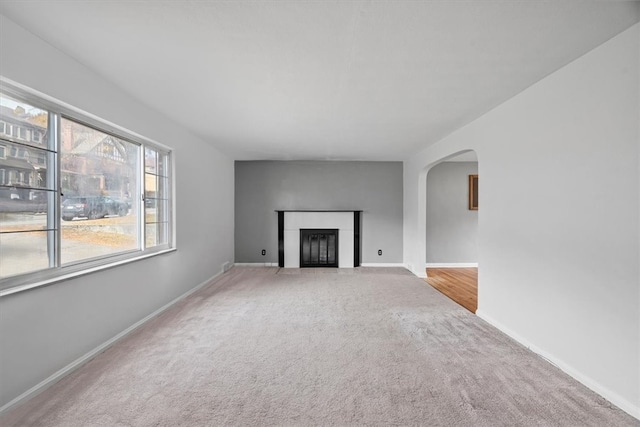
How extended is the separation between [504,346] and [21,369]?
367 cm

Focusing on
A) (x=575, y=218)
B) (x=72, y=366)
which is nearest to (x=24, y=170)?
(x=72, y=366)

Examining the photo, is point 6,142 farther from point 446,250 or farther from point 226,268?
point 446,250

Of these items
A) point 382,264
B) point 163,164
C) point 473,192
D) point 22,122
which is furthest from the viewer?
point 382,264

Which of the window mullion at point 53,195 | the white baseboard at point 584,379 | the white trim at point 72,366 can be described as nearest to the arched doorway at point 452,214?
the white baseboard at point 584,379

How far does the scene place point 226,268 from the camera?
5.96 m

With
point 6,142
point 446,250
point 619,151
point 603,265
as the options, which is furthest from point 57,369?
point 446,250

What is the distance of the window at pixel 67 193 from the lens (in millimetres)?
1931

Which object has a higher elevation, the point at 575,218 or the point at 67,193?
the point at 67,193

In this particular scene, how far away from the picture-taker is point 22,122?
1.99 m

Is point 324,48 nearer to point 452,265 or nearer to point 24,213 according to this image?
point 24,213

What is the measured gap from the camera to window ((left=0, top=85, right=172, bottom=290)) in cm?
193

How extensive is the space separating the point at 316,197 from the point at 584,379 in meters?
5.24

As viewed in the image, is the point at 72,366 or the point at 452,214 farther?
the point at 452,214

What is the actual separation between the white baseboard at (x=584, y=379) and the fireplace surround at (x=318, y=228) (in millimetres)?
3765
